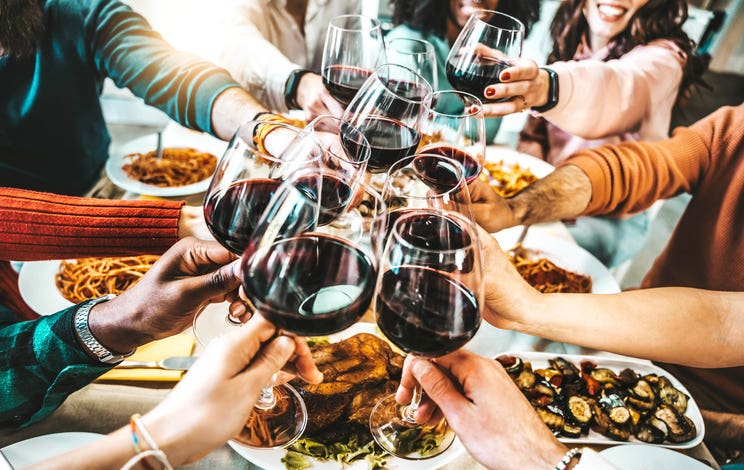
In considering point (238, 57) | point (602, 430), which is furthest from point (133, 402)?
point (238, 57)

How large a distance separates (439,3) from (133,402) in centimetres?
184

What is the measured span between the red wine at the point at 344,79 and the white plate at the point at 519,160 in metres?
0.79

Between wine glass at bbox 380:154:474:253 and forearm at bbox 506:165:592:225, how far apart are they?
1.91ft

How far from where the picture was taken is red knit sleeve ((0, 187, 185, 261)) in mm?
1037

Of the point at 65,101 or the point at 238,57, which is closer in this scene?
the point at 65,101

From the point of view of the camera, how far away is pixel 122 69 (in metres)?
1.57

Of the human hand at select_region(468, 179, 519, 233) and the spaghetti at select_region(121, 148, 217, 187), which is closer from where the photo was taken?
the human hand at select_region(468, 179, 519, 233)

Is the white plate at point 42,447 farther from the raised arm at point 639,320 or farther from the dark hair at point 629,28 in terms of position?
the dark hair at point 629,28

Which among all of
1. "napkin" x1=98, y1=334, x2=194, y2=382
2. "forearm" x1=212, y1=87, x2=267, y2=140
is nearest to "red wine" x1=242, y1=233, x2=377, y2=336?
"napkin" x1=98, y1=334, x2=194, y2=382

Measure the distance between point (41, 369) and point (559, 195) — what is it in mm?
1474

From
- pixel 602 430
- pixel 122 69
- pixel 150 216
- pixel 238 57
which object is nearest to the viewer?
pixel 602 430

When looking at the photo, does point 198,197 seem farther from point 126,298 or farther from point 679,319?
point 679,319

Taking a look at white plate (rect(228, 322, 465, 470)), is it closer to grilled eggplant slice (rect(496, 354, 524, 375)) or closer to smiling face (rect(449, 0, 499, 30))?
grilled eggplant slice (rect(496, 354, 524, 375))

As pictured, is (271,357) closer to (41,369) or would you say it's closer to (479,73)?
(41,369)
